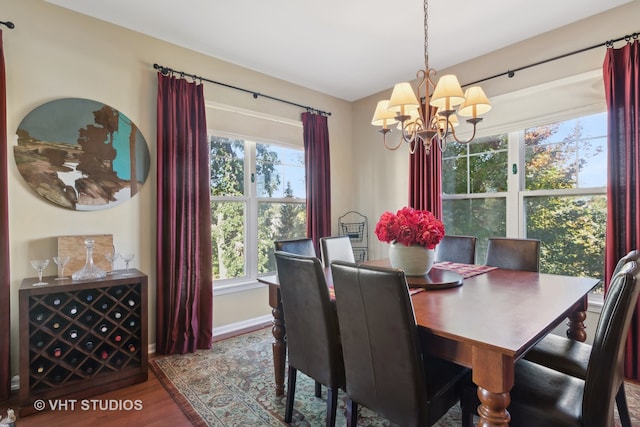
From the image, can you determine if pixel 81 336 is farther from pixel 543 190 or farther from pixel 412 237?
pixel 543 190

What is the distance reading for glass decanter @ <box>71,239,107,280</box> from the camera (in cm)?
222

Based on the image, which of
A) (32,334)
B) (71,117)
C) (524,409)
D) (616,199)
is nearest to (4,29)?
(71,117)

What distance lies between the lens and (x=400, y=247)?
203 cm

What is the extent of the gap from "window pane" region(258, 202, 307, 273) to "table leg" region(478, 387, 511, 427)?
278 centimetres

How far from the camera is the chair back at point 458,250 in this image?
2730 millimetres

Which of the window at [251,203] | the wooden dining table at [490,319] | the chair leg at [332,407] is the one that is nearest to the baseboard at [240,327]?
the window at [251,203]

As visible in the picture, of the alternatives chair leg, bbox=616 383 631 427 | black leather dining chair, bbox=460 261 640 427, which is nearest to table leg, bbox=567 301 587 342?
chair leg, bbox=616 383 631 427

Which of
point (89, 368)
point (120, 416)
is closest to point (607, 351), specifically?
point (120, 416)

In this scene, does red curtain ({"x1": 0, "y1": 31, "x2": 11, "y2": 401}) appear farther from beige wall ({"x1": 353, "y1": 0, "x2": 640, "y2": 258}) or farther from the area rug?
beige wall ({"x1": 353, "y1": 0, "x2": 640, "y2": 258})

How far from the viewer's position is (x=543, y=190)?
291 centimetres

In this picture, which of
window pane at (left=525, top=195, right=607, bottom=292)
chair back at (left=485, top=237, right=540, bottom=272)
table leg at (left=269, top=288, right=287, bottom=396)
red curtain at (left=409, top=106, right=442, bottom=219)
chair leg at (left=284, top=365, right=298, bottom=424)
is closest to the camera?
chair leg at (left=284, top=365, right=298, bottom=424)

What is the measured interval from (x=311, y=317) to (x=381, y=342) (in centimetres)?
45

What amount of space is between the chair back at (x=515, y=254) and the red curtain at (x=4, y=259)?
3407 mm

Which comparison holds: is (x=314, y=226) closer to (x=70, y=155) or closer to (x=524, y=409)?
(x=70, y=155)
